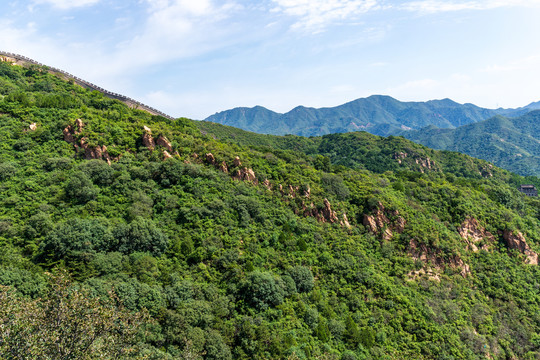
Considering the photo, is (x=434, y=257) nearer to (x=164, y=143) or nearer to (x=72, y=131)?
(x=164, y=143)

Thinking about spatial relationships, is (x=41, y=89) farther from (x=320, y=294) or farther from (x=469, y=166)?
(x=469, y=166)

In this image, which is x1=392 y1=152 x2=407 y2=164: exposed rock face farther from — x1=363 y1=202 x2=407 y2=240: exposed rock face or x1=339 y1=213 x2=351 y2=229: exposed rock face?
x1=339 y1=213 x2=351 y2=229: exposed rock face

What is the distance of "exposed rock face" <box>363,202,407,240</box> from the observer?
4953cm

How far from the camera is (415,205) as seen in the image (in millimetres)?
56438

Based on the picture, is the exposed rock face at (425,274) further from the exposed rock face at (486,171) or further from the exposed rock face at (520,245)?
the exposed rock face at (486,171)

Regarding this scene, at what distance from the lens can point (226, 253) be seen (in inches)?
1400

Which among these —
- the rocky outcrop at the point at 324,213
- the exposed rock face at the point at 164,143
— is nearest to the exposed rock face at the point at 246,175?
the rocky outcrop at the point at 324,213

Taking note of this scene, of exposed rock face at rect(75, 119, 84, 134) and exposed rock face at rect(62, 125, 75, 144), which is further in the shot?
exposed rock face at rect(75, 119, 84, 134)

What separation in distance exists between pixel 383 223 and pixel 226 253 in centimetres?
2671

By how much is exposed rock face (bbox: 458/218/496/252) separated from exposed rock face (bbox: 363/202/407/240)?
12.5 meters

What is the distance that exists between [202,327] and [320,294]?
14.8 m

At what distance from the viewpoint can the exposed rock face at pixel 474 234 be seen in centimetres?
5394

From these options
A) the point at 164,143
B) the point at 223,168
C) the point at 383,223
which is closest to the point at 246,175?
the point at 223,168

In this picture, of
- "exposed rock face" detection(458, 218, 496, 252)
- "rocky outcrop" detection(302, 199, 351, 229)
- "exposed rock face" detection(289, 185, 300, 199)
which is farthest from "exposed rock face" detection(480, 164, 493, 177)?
"exposed rock face" detection(289, 185, 300, 199)
